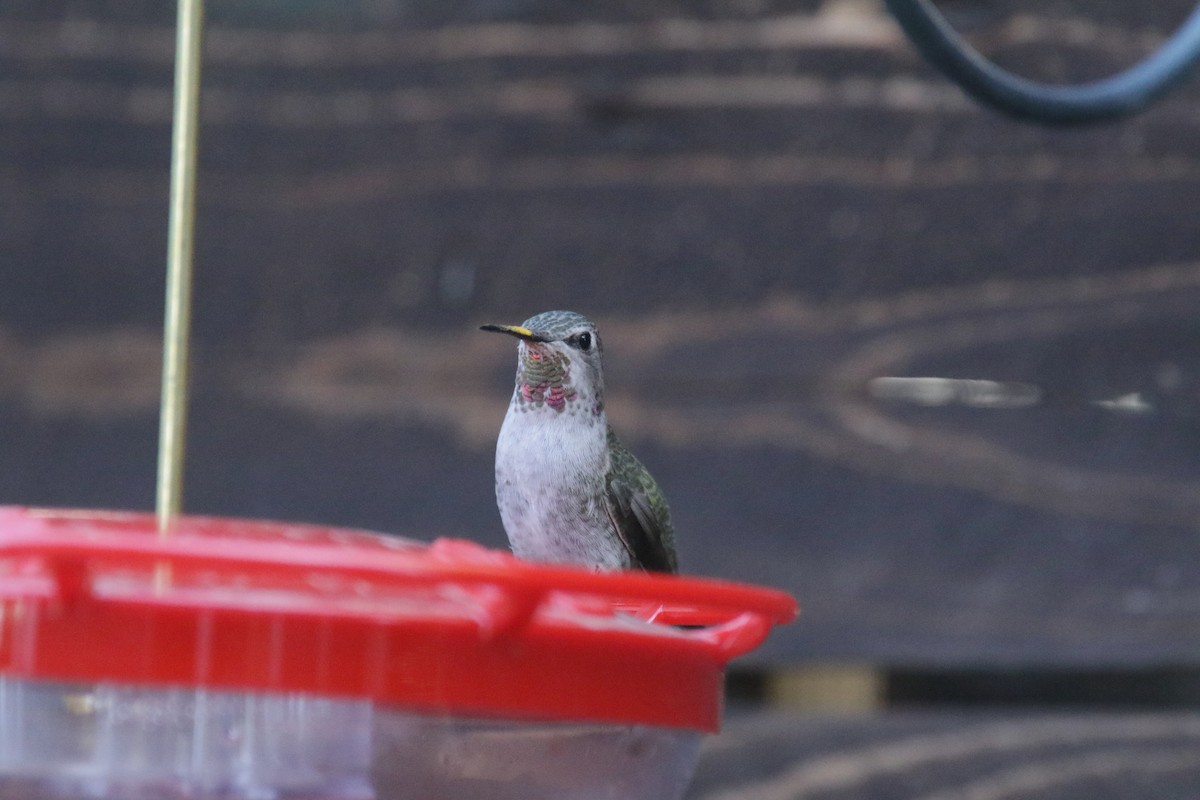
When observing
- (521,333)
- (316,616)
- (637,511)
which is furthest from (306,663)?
(637,511)

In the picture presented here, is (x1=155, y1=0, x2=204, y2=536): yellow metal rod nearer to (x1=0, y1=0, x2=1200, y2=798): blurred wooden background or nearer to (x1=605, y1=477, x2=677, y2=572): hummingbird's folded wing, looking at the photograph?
(x1=605, y1=477, x2=677, y2=572): hummingbird's folded wing

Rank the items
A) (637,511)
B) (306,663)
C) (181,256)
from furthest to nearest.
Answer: (637,511) → (181,256) → (306,663)

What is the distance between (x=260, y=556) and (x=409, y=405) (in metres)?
0.97

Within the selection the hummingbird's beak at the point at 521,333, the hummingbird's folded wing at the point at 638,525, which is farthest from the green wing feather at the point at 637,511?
the hummingbird's beak at the point at 521,333

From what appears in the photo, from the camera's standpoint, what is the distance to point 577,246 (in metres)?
1.33

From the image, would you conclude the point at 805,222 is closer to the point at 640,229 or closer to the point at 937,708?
the point at 640,229

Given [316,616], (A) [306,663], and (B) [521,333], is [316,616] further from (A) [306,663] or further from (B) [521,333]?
(B) [521,333]

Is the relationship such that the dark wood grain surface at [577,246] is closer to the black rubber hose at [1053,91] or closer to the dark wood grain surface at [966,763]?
the dark wood grain surface at [966,763]

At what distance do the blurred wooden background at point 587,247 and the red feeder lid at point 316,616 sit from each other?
33.3 inches

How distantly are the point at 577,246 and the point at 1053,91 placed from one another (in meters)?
0.65

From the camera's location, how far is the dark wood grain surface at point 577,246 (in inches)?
51.2

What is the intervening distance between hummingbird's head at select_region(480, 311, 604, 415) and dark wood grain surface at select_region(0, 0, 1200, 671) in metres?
0.46

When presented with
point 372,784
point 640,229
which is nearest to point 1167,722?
Result: point 640,229

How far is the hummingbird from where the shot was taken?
2.60 ft
